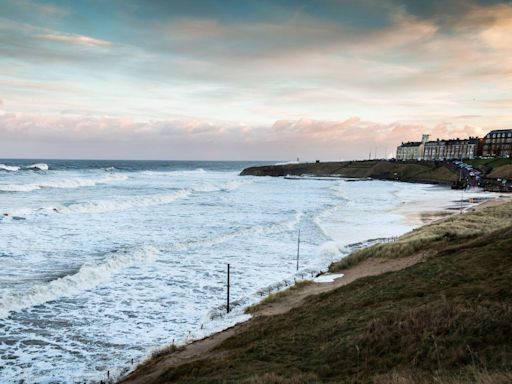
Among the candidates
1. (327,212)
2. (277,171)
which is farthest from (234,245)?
(277,171)

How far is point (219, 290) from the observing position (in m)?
24.5

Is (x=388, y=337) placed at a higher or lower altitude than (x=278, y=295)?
higher

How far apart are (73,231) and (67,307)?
20.8 metres

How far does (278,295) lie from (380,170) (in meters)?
143

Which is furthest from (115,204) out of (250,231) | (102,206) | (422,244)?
(422,244)

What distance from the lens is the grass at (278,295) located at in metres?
20.7

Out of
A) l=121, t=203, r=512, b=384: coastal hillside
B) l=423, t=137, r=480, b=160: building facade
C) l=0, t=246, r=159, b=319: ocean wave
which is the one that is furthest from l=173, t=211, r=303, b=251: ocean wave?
l=423, t=137, r=480, b=160: building facade

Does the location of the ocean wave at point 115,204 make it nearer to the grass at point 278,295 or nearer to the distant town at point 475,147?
the grass at point 278,295

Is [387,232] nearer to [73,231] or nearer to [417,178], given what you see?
[73,231]

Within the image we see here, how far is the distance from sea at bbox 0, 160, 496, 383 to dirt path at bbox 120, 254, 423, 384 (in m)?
1.03

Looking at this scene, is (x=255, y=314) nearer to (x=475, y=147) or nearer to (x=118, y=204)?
(x=118, y=204)

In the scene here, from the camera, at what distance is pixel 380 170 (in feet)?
516

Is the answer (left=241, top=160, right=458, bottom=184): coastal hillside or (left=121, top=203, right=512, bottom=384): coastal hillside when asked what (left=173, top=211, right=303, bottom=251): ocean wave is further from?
(left=241, top=160, right=458, bottom=184): coastal hillside

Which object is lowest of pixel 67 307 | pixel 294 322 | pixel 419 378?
pixel 67 307
